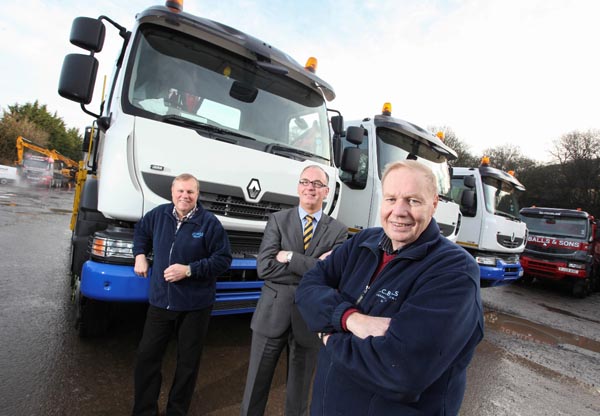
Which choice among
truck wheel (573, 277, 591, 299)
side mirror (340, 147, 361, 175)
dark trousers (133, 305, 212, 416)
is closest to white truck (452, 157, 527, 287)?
truck wheel (573, 277, 591, 299)

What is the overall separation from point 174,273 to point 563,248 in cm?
1078

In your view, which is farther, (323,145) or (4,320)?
(323,145)

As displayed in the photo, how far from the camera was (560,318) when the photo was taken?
7.05m

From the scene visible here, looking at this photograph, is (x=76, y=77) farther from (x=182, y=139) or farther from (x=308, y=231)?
(x=308, y=231)

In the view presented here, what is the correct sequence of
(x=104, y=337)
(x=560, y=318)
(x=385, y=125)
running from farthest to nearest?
(x=560, y=318) → (x=385, y=125) → (x=104, y=337)

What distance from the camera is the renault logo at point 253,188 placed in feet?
9.60

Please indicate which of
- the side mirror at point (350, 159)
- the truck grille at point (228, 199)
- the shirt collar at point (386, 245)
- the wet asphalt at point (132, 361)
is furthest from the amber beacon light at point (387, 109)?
the shirt collar at point (386, 245)

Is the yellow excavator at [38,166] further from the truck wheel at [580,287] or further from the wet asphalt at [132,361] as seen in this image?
the truck wheel at [580,287]

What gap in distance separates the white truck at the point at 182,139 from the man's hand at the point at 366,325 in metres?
1.79

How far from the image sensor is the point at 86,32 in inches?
105

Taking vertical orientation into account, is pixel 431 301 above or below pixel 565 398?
above

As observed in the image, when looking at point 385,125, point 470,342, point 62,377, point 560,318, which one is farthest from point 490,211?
point 62,377

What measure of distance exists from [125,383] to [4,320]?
1847 mm

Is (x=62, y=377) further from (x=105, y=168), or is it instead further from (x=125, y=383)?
(x=105, y=168)
